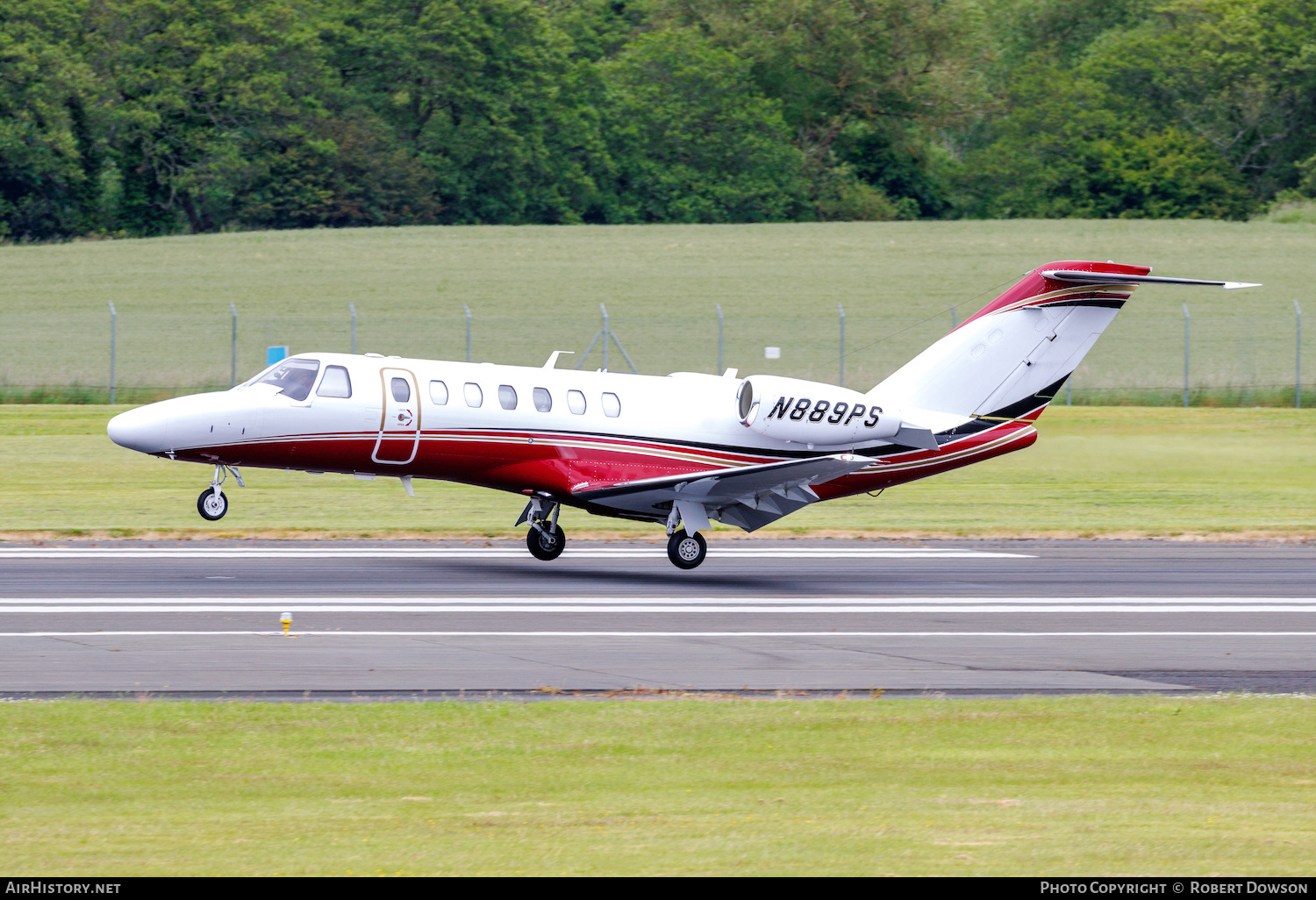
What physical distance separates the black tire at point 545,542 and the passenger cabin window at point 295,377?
3.83 metres

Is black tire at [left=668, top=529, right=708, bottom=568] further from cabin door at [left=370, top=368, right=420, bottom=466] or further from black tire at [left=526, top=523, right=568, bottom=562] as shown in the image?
cabin door at [left=370, top=368, right=420, bottom=466]

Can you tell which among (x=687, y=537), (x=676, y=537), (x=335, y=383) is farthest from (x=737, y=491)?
(x=335, y=383)

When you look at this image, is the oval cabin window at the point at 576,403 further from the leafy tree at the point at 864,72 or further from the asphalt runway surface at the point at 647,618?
the leafy tree at the point at 864,72

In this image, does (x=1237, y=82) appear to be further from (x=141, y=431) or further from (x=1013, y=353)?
(x=141, y=431)

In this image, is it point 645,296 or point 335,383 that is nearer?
point 335,383

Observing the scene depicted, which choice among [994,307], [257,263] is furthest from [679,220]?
[994,307]

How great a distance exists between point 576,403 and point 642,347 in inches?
1183

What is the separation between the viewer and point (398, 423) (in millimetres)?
20453

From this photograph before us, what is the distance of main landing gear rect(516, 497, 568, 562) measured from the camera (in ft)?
73.4

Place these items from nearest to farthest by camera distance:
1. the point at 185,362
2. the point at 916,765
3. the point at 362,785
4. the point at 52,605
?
the point at 362,785 → the point at 916,765 → the point at 52,605 → the point at 185,362
